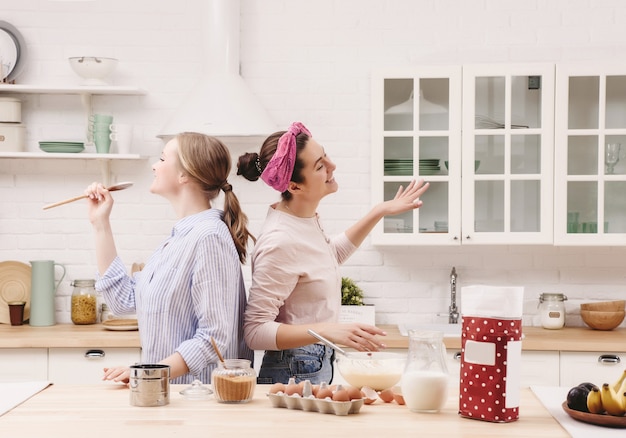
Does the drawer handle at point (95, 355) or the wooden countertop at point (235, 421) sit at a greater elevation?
the wooden countertop at point (235, 421)

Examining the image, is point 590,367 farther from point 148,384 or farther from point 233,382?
point 148,384

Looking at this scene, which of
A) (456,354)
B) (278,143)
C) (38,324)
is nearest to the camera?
(278,143)

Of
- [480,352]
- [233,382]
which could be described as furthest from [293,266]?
[480,352]

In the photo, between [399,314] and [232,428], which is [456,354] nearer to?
[399,314]

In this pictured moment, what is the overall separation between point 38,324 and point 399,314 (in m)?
1.99

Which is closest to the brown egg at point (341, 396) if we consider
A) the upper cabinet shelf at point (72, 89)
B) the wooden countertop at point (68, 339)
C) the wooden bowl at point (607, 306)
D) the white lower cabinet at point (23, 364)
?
the wooden countertop at point (68, 339)

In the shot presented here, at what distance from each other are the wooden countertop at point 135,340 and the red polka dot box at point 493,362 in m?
2.06

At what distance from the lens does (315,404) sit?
213 cm

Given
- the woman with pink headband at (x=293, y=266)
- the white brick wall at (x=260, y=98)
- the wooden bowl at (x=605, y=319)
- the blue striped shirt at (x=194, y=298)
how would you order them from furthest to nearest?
the white brick wall at (x=260, y=98) → the wooden bowl at (x=605, y=319) → the woman with pink headband at (x=293, y=266) → the blue striped shirt at (x=194, y=298)

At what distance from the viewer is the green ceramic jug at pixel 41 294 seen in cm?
452

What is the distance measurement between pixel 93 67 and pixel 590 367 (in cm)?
302

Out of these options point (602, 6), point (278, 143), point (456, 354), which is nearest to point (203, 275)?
point (278, 143)

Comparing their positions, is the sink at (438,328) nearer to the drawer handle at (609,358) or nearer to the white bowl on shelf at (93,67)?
the drawer handle at (609,358)

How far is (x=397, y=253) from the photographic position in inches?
187
